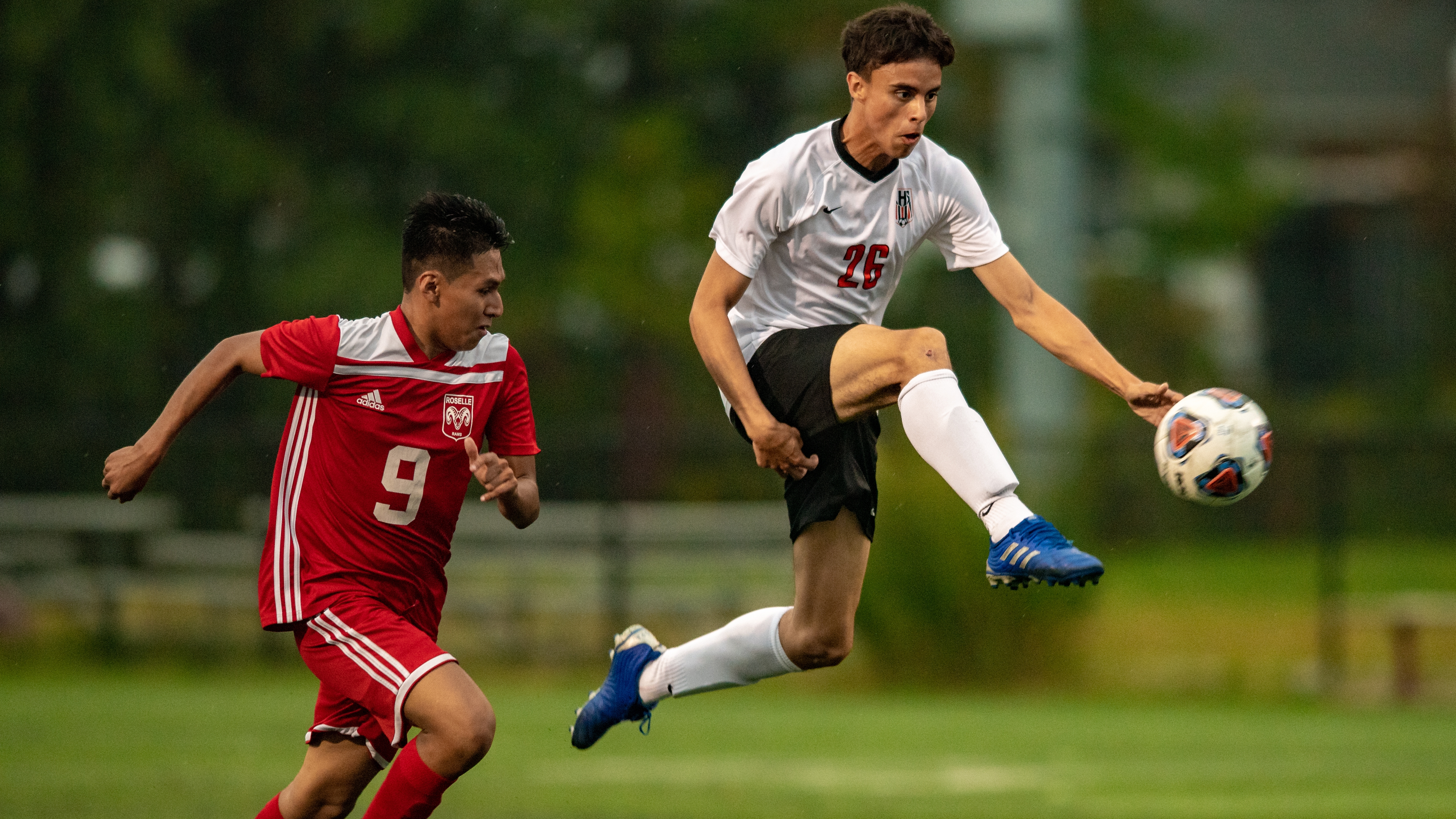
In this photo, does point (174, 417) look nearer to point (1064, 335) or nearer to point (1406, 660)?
point (1064, 335)

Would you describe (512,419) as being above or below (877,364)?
below

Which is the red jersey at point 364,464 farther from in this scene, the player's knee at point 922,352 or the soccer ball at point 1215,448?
the soccer ball at point 1215,448

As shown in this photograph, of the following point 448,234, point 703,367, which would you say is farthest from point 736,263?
point 703,367

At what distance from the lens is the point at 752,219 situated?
227 inches

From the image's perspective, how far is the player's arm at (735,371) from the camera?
560cm

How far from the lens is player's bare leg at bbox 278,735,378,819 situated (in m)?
5.72

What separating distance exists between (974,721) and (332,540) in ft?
27.2

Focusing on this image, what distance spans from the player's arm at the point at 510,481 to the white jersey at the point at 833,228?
2.62 feet

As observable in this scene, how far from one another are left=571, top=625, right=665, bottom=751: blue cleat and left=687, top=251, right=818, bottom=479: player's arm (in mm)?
1215

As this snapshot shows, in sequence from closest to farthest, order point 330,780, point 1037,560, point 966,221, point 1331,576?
point 1037,560
point 330,780
point 966,221
point 1331,576

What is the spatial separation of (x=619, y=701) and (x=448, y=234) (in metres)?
1.94

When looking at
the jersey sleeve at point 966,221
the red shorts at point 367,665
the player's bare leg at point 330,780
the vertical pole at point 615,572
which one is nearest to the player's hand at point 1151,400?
the jersey sleeve at point 966,221

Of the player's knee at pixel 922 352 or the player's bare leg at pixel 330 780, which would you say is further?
the player's bare leg at pixel 330 780

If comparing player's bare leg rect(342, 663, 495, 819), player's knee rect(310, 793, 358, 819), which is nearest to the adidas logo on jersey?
player's bare leg rect(342, 663, 495, 819)
